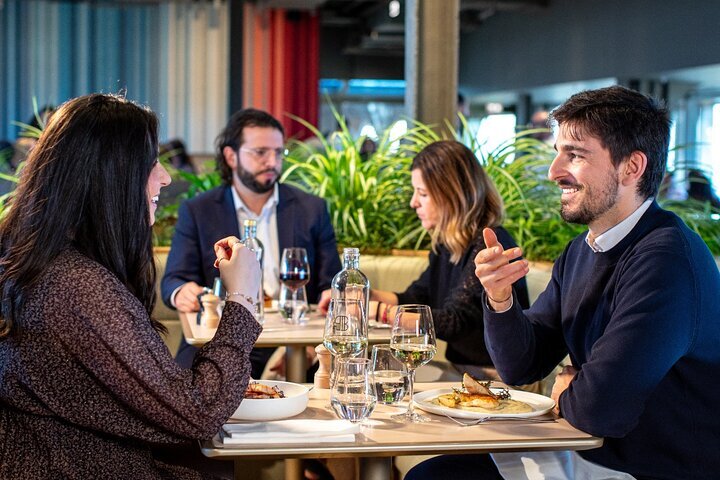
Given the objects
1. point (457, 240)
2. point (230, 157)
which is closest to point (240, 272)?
point (457, 240)

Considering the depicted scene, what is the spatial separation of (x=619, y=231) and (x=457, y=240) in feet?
3.77

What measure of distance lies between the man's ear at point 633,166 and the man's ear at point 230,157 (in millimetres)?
2379

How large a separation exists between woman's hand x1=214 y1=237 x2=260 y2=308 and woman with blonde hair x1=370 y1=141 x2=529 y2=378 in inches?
50.5

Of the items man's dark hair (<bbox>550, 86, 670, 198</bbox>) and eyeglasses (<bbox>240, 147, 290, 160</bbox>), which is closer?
man's dark hair (<bbox>550, 86, 670, 198</bbox>)

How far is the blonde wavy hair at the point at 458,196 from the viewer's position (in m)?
3.43

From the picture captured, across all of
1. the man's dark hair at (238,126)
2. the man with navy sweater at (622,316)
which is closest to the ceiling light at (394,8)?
the man's dark hair at (238,126)

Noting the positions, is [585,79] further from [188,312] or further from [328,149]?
[188,312]

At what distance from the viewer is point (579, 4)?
1092 centimetres

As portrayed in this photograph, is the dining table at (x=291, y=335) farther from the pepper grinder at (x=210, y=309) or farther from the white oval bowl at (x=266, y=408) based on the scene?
the white oval bowl at (x=266, y=408)

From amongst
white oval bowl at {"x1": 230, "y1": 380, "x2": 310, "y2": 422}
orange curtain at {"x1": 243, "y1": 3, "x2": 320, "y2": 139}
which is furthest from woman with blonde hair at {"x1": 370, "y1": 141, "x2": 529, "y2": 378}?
orange curtain at {"x1": 243, "y1": 3, "x2": 320, "y2": 139}

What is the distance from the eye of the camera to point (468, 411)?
6.91 feet

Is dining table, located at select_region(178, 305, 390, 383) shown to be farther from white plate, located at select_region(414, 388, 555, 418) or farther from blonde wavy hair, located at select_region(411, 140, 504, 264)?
white plate, located at select_region(414, 388, 555, 418)

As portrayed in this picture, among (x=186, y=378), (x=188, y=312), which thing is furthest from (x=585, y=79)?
(x=186, y=378)

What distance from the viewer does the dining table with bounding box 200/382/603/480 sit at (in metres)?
1.86
